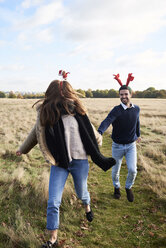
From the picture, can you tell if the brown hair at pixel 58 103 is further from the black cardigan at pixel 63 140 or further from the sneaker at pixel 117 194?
the sneaker at pixel 117 194

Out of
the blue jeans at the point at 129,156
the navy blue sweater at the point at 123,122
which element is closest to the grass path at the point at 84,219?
the blue jeans at the point at 129,156

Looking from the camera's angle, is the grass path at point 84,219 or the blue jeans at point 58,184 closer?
the blue jeans at point 58,184

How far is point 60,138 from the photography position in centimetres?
275

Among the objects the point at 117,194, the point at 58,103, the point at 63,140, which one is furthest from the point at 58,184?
the point at 117,194

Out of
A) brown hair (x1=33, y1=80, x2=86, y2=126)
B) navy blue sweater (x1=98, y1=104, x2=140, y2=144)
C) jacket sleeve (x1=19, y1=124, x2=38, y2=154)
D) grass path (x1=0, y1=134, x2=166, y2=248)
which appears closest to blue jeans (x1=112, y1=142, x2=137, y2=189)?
navy blue sweater (x1=98, y1=104, x2=140, y2=144)

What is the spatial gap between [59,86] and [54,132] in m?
0.65

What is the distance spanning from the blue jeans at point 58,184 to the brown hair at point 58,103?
70 cm

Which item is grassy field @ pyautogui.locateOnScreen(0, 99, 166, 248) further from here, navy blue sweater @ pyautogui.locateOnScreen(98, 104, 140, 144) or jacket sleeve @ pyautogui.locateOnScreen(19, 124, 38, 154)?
navy blue sweater @ pyautogui.locateOnScreen(98, 104, 140, 144)

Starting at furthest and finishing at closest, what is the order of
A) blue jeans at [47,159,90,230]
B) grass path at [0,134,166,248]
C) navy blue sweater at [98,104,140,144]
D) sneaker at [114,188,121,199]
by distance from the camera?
1. sneaker at [114,188,121,199]
2. navy blue sweater at [98,104,140,144]
3. grass path at [0,134,166,248]
4. blue jeans at [47,159,90,230]

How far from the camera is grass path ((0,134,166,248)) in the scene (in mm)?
3092

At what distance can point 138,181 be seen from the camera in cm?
540

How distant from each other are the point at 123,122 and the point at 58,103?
1.79 metres

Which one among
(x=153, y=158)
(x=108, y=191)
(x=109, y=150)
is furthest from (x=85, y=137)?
(x=109, y=150)

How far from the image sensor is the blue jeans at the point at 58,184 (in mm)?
2725
